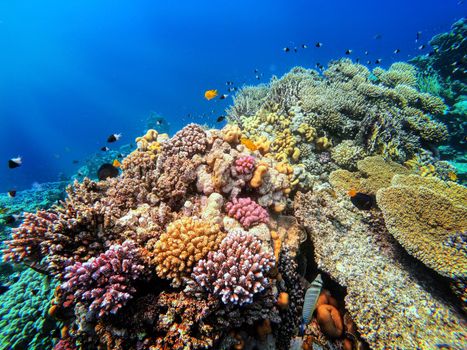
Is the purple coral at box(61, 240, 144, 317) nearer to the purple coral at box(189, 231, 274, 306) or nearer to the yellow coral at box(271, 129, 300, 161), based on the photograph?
the purple coral at box(189, 231, 274, 306)

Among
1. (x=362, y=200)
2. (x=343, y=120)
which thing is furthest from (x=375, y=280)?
(x=343, y=120)

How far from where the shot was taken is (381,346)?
3320mm

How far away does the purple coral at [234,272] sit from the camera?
273 centimetres

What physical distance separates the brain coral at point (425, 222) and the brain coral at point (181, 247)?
3856 mm

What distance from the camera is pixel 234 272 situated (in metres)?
2.79

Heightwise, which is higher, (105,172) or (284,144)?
(105,172)

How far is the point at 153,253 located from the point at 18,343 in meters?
3.78

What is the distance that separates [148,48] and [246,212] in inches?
7453

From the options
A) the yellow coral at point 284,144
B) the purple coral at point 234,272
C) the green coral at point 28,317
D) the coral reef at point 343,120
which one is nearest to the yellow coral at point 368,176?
the coral reef at point 343,120

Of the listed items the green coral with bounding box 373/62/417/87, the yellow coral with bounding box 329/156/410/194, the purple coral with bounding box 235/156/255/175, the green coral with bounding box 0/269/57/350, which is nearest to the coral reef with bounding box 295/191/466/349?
the yellow coral with bounding box 329/156/410/194

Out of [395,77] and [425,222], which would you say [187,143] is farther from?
[395,77]

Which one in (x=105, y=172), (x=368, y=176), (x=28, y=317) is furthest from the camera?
(x=368, y=176)

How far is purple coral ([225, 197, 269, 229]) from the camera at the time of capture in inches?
146

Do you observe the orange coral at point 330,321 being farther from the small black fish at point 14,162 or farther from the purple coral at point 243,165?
the small black fish at point 14,162
